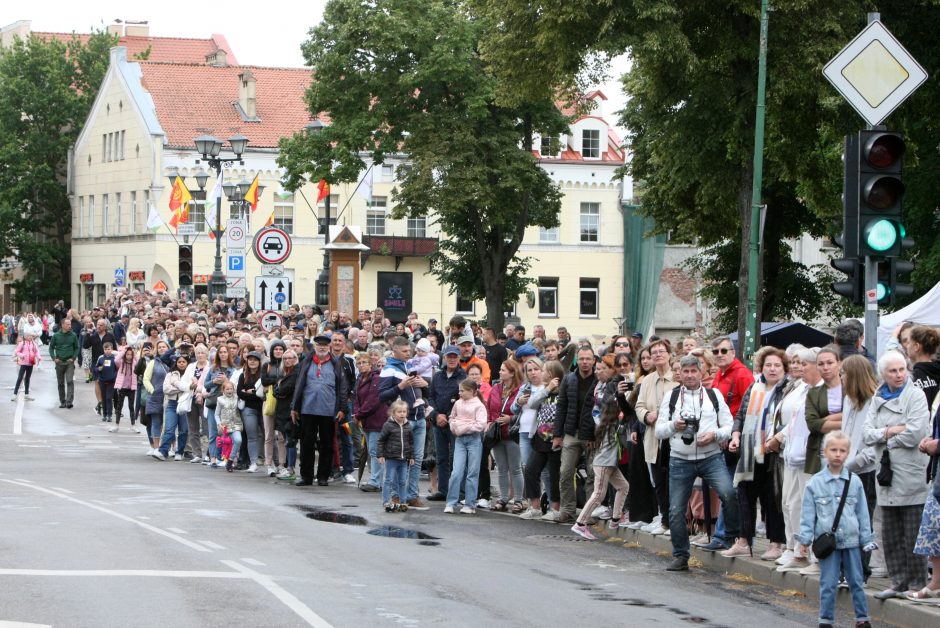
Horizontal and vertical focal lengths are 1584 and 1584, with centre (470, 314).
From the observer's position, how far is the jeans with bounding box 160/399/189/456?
2464 cm

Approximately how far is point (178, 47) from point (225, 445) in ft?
263

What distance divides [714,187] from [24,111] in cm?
6432

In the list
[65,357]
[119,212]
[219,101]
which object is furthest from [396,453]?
[119,212]

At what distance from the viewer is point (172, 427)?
24.7m

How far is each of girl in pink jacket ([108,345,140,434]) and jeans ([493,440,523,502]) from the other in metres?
13.5

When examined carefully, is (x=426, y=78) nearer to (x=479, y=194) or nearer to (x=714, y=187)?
(x=479, y=194)

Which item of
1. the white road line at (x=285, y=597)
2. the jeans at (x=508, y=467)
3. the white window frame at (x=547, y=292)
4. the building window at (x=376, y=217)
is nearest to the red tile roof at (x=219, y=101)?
the building window at (x=376, y=217)

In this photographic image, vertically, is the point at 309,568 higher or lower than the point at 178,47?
lower

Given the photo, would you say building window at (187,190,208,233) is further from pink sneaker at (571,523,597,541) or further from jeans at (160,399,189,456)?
pink sneaker at (571,523,597,541)

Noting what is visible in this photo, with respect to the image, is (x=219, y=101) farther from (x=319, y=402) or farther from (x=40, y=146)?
(x=319, y=402)

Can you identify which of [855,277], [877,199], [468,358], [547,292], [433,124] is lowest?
[468,358]

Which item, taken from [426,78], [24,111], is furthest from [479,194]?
[24,111]

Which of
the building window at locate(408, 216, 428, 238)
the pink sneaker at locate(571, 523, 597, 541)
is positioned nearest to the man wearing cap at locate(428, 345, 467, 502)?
the pink sneaker at locate(571, 523, 597, 541)

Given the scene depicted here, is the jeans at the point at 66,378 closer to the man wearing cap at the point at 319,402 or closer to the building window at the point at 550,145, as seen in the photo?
the man wearing cap at the point at 319,402
